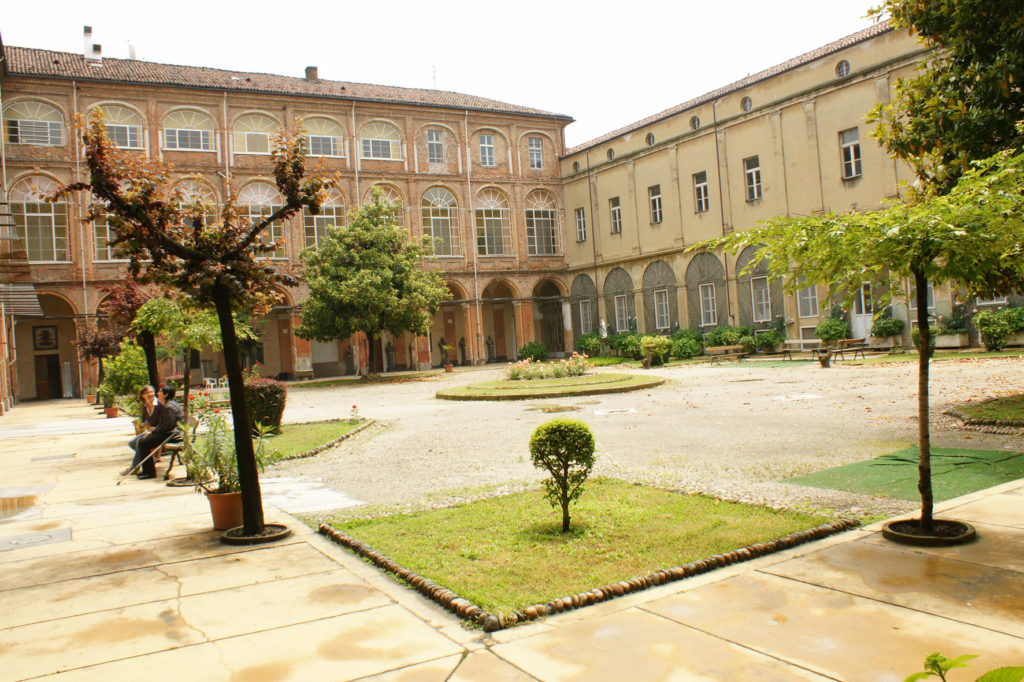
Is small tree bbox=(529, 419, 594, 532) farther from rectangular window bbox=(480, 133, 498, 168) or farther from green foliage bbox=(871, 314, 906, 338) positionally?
rectangular window bbox=(480, 133, 498, 168)

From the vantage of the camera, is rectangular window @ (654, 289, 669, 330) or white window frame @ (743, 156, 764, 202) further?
rectangular window @ (654, 289, 669, 330)

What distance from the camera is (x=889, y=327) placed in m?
24.6

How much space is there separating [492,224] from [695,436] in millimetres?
29951

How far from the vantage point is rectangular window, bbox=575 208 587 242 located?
130 ft

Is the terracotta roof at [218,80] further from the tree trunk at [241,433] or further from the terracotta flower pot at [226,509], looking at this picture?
the terracotta flower pot at [226,509]

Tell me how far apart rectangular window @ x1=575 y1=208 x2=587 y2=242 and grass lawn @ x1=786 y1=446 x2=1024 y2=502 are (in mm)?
32143

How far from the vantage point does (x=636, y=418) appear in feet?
43.2

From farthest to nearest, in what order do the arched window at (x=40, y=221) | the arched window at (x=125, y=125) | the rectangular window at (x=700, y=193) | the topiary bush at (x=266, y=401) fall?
the rectangular window at (x=700, y=193), the arched window at (x=125, y=125), the arched window at (x=40, y=221), the topiary bush at (x=266, y=401)

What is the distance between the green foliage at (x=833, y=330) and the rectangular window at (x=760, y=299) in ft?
10.1

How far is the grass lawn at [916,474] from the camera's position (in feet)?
21.4

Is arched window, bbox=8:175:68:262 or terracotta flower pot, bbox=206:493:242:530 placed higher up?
arched window, bbox=8:175:68:262

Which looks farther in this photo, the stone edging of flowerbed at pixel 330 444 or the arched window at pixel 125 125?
the arched window at pixel 125 125

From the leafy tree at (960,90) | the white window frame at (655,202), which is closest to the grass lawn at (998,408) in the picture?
the leafy tree at (960,90)

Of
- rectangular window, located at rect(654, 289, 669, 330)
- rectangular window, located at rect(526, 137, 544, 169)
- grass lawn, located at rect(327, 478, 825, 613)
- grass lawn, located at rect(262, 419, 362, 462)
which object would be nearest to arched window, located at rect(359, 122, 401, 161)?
rectangular window, located at rect(526, 137, 544, 169)
